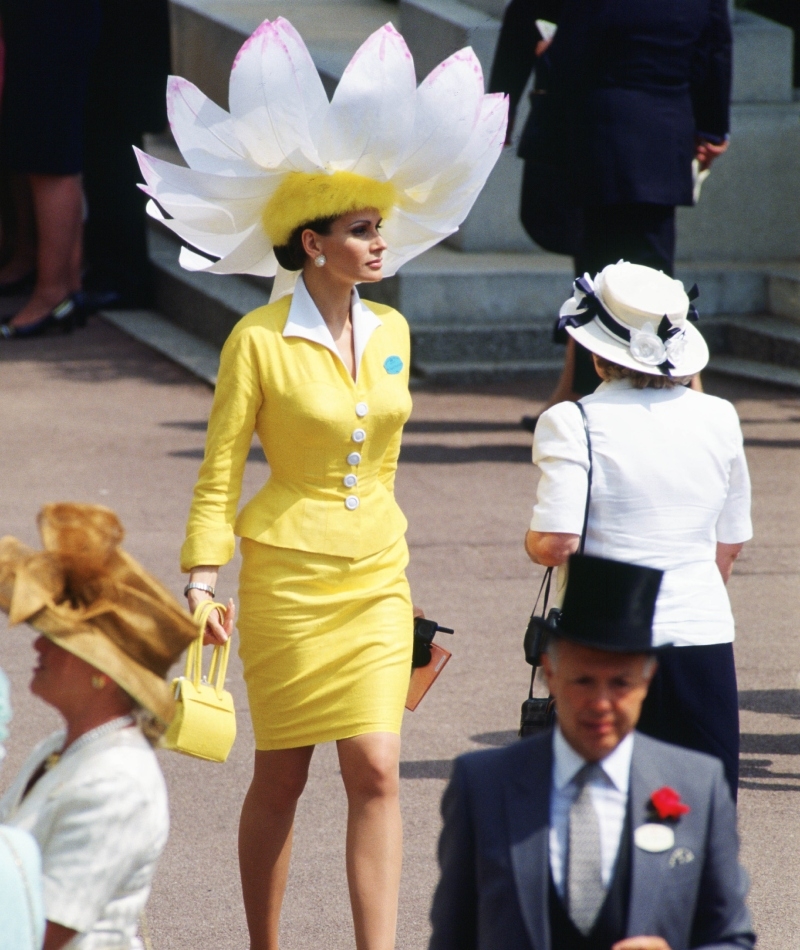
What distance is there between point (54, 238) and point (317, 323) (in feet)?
28.1

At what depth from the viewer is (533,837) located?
2512 mm

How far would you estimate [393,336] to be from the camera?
4379 mm

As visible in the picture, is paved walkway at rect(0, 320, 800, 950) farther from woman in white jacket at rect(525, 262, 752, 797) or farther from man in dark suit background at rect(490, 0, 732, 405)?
man in dark suit background at rect(490, 0, 732, 405)

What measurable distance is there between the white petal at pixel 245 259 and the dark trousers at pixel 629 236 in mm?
3710

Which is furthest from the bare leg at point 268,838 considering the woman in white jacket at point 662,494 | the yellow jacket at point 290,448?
the woman in white jacket at point 662,494

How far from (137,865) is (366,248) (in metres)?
2.08

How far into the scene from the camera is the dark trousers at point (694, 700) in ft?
12.5

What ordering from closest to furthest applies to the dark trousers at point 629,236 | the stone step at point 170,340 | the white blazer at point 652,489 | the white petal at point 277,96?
the white blazer at point 652,489 → the white petal at point 277,96 → the dark trousers at point 629,236 → the stone step at point 170,340

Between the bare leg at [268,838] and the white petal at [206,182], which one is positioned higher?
the white petal at [206,182]

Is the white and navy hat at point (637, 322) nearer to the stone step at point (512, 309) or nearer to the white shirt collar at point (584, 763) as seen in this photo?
the white shirt collar at point (584, 763)

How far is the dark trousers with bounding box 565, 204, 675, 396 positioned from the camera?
26.2 ft

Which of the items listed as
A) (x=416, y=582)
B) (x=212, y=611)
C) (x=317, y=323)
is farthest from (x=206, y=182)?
(x=416, y=582)

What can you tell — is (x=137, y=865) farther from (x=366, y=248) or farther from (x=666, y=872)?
(x=366, y=248)

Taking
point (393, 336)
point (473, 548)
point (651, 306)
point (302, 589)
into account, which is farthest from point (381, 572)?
point (473, 548)
